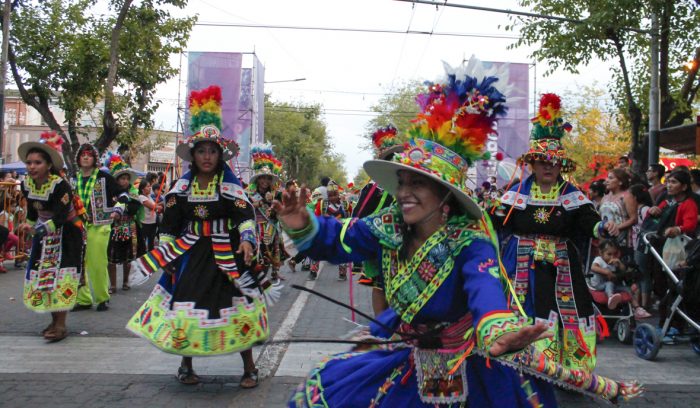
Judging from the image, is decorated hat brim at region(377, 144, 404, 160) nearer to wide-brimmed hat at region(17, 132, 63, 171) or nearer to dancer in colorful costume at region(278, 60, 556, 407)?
dancer in colorful costume at region(278, 60, 556, 407)

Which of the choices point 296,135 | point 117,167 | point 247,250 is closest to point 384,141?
point 247,250

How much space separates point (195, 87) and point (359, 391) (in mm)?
27304

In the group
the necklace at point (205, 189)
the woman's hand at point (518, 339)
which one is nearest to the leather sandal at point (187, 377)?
the necklace at point (205, 189)

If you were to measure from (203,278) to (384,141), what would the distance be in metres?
2.58

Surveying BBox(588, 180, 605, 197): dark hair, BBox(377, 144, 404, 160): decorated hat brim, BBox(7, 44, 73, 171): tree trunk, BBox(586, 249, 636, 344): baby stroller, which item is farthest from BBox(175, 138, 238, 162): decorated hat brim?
BBox(7, 44, 73, 171): tree trunk

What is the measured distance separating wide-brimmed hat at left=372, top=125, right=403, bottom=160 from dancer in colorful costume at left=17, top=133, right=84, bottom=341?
3.36 metres

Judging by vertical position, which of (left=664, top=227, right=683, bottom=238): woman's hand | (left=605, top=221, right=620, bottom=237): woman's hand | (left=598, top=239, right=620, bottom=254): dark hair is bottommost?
(left=598, top=239, right=620, bottom=254): dark hair

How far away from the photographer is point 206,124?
5.68 metres

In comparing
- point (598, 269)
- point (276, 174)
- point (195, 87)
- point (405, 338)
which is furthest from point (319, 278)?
point (195, 87)

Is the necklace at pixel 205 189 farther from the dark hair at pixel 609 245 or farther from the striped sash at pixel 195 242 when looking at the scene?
the dark hair at pixel 609 245

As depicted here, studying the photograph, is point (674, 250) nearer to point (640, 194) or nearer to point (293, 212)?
point (640, 194)

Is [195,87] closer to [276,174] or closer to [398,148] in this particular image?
[276,174]

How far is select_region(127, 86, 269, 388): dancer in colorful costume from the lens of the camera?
5176 mm

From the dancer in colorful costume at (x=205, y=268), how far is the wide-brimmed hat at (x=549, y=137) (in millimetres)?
2426
